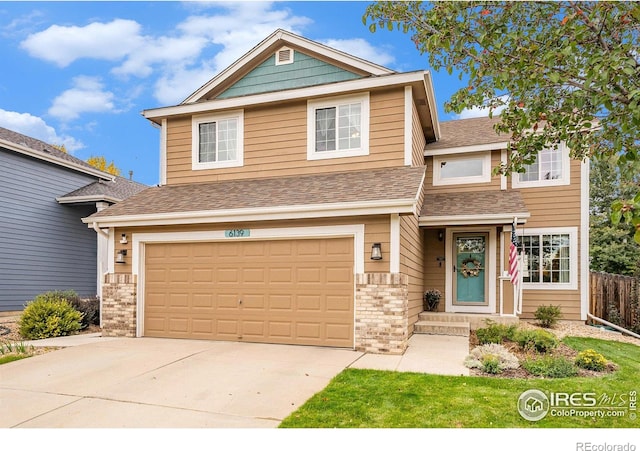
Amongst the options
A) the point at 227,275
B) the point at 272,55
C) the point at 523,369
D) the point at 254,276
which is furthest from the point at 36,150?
the point at 523,369

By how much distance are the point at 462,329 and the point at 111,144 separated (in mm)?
30643

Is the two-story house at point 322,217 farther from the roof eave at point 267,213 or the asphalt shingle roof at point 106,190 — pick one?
the asphalt shingle roof at point 106,190

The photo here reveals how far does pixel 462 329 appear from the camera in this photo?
9688mm

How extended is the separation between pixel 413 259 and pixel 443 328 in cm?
164

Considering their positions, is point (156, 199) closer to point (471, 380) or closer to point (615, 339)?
point (471, 380)

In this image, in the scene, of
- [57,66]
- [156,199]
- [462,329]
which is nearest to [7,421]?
[156,199]

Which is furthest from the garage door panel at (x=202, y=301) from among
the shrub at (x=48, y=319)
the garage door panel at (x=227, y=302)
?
the shrub at (x=48, y=319)

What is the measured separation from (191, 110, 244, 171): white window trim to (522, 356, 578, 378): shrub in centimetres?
733

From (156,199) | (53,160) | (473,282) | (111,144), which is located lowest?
(473,282)

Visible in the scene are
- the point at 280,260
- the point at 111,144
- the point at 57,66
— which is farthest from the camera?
the point at 111,144

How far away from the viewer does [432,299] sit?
1141 centimetres

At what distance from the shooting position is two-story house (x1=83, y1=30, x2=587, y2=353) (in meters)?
8.21

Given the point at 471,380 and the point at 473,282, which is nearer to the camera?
the point at 471,380

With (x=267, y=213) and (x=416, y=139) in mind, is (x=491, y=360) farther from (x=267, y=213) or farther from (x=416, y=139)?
(x=416, y=139)
